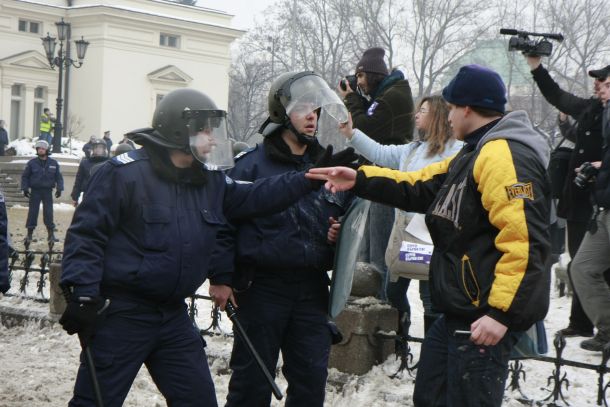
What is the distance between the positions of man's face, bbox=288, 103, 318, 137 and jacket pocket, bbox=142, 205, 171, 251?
33.8 inches

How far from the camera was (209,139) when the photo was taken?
14.1ft

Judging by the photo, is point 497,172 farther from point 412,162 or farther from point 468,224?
point 412,162

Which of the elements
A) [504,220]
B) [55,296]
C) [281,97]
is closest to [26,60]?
[55,296]

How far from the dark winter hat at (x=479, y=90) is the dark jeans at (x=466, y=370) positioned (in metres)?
0.92

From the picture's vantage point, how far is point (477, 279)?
145 inches

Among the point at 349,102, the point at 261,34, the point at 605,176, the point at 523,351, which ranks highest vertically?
the point at 261,34

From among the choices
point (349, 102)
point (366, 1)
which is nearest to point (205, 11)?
point (366, 1)

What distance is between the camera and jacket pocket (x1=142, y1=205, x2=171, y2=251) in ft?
13.4

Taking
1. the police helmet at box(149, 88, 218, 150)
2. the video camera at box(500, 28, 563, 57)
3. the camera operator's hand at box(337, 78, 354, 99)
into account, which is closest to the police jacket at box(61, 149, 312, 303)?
the police helmet at box(149, 88, 218, 150)

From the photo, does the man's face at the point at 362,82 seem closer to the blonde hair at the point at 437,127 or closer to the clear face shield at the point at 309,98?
the blonde hair at the point at 437,127

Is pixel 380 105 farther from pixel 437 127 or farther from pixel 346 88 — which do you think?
pixel 437 127

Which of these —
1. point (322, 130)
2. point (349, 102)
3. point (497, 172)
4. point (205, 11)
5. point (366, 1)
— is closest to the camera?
point (497, 172)

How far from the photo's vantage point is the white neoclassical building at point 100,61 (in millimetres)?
50062

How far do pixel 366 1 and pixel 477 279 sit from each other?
145 ft
